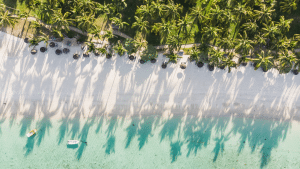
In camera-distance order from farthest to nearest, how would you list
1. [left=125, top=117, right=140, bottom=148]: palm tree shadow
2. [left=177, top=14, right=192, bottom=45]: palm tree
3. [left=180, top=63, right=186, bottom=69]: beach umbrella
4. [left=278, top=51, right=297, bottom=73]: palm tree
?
[left=125, top=117, right=140, bottom=148]: palm tree shadow, [left=180, top=63, right=186, bottom=69]: beach umbrella, [left=177, top=14, right=192, bottom=45]: palm tree, [left=278, top=51, right=297, bottom=73]: palm tree

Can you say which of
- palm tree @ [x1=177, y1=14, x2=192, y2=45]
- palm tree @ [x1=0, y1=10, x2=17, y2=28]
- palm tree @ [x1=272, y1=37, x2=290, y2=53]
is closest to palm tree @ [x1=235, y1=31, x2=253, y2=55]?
palm tree @ [x1=272, y1=37, x2=290, y2=53]

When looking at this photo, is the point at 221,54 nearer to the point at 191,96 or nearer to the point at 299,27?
the point at 191,96

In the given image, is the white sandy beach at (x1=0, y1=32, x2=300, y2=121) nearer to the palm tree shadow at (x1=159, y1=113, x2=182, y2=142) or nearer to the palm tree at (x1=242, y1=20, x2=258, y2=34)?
the palm tree shadow at (x1=159, y1=113, x2=182, y2=142)

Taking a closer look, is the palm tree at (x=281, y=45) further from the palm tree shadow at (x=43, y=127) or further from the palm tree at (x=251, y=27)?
the palm tree shadow at (x=43, y=127)

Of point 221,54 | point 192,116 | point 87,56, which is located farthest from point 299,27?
point 87,56

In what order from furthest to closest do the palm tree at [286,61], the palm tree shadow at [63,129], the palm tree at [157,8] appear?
the palm tree shadow at [63,129], the palm tree at [286,61], the palm tree at [157,8]

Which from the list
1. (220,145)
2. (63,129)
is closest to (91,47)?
(63,129)

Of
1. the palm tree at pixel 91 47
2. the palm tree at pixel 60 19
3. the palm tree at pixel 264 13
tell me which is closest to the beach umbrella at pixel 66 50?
the palm tree at pixel 60 19

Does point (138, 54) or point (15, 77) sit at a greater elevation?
point (138, 54)
